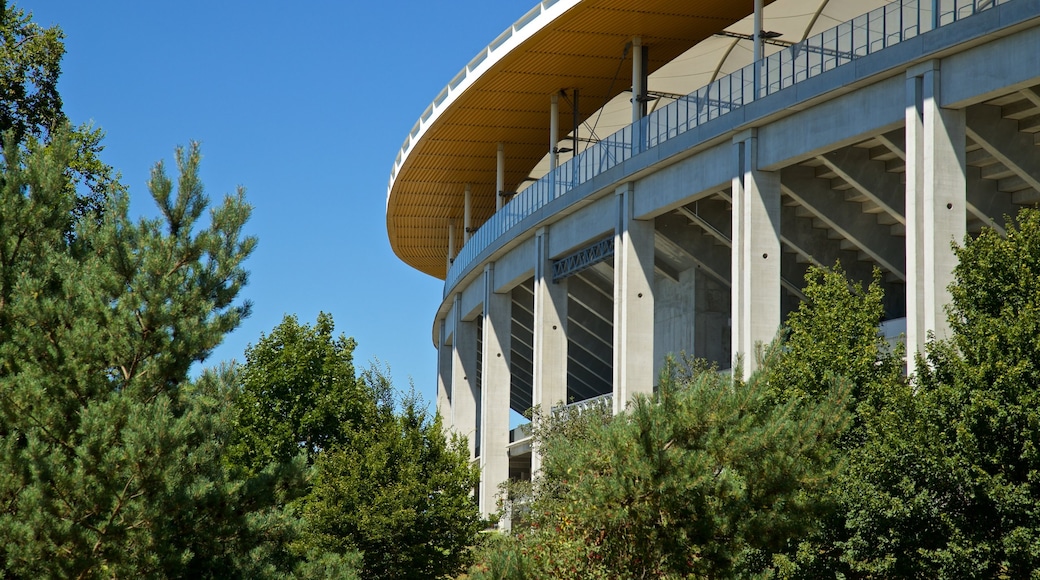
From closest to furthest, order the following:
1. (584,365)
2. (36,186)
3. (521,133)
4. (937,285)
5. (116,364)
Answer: (116,364) → (36,186) → (937,285) → (521,133) → (584,365)

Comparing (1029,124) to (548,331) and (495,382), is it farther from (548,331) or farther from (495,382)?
(495,382)

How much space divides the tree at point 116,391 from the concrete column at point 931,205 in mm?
12735

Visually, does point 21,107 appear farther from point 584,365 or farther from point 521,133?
point 584,365

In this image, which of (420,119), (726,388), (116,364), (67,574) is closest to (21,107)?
(116,364)

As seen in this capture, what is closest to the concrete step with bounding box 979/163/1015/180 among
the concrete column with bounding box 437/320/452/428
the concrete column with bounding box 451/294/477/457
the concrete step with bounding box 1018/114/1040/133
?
the concrete step with bounding box 1018/114/1040/133

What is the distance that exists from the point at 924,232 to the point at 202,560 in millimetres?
14733

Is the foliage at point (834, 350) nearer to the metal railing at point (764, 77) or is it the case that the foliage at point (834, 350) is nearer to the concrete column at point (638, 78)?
the metal railing at point (764, 77)

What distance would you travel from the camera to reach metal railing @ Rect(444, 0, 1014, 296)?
25.0 meters

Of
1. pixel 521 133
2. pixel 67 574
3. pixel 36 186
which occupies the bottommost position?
pixel 67 574

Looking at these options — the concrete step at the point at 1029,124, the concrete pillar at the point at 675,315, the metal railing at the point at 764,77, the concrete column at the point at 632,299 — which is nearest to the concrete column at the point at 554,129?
the metal railing at the point at 764,77

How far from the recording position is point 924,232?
80.0 ft

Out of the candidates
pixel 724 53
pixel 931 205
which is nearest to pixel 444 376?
pixel 724 53

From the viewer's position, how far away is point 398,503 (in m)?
30.9

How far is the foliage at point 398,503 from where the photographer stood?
30766 mm
